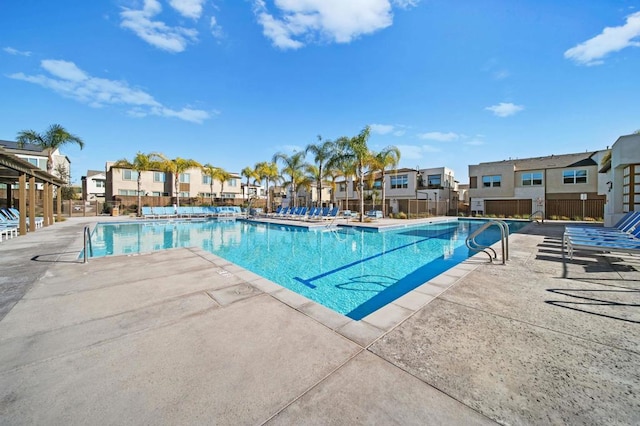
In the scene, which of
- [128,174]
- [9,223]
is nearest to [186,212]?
[128,174]

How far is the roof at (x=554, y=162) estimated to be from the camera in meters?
23.0

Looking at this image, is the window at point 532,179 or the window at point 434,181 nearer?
the window at point 532,179

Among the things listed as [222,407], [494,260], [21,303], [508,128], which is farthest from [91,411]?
[508,128]

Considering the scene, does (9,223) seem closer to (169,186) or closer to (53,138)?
(53,138)

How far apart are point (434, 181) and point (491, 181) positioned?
5863mm

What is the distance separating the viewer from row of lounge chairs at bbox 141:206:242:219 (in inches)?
848

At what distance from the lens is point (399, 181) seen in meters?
31.4

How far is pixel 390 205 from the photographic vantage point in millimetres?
30281

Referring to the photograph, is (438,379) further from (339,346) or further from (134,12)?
(134,12)

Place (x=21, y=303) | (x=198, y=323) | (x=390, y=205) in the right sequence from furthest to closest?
1. (x=390, y=205)
2. (x=21, y=303)
3. (x=198, y=323)

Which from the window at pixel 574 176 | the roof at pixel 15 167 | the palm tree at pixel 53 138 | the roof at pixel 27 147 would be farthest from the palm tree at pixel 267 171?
the window at pixel 574 176

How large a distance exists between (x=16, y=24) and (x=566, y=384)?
17.1 metres

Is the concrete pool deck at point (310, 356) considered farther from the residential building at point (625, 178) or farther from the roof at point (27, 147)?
the roof at point (27, 147)

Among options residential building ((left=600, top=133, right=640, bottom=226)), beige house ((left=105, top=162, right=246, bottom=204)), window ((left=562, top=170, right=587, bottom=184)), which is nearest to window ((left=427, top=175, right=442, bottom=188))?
window ((left=562, top=170, right=587, bottom=184))
